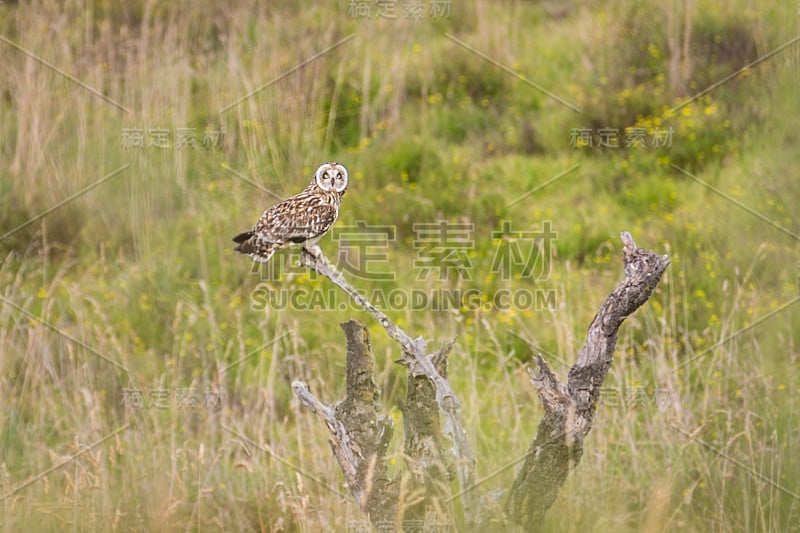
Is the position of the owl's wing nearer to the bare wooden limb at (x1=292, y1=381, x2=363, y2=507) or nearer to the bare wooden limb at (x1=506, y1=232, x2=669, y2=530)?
the bare wooden limb at (x1=292, y1=381, x2=363, y2=507)

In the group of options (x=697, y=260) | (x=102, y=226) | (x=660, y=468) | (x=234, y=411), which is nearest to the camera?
(x=660, y=468)

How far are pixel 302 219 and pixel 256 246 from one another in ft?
0.76

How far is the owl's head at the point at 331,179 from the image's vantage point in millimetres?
4270

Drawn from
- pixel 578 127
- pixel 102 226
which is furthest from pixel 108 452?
pixel 578 127

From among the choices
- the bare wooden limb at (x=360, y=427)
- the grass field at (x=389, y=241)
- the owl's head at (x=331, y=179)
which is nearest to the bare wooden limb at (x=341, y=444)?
the bare wooden limb at (x=360, y=427)

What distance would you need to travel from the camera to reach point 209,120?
8.91 metres

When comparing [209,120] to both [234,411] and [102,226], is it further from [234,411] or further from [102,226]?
[234,411]

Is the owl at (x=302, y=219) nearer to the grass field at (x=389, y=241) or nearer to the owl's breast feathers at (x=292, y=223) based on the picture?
the owl's breast feathers at (x=292, y=223)

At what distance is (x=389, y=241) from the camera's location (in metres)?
8.26

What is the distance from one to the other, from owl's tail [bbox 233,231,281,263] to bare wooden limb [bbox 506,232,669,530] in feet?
Answer: 3.93

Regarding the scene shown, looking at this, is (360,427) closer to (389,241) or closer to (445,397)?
(445,397)

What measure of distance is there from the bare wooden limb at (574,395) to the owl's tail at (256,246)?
47.2 inches

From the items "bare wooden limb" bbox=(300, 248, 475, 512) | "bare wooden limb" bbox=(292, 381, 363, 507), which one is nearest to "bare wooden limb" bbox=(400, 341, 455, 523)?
"bare wooden limb" bbox=(300, 248, 475, 512)

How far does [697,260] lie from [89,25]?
20.3 ft
